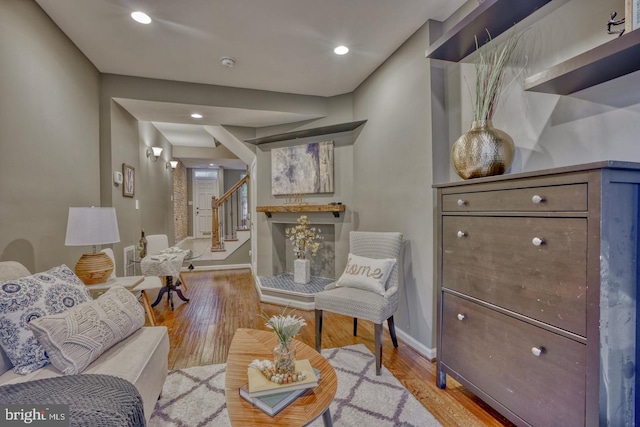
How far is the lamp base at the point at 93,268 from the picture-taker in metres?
2.19

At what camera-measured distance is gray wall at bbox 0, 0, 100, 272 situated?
184cm

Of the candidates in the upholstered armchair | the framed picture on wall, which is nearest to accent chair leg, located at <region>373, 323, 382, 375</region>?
the upholstered armchair

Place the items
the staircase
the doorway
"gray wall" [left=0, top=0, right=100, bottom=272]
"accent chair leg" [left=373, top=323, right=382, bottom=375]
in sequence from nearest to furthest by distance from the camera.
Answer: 1. "gray wall" [left=0, top=0, right=100, bottom=272]
2. "accent chair leg" [left=373, top=323, right=382, bottom=375]
3. the staircase
4. the doorway

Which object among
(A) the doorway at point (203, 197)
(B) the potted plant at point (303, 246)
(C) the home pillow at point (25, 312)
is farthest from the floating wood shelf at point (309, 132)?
(A) the doorway at point (203, 197)

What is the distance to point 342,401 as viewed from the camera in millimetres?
1758

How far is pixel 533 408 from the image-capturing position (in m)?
1.28

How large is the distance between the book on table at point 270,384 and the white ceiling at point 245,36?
7.69 ft

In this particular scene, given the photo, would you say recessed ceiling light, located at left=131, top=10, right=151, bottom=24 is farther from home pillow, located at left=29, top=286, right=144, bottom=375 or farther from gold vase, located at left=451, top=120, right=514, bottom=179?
gold vase, located at left=451, top=120, right=514, bottom=179

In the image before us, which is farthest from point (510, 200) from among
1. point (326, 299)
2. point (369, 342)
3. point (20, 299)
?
point (20, 299)

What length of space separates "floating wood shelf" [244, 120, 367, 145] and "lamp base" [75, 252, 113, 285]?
7.88 ft

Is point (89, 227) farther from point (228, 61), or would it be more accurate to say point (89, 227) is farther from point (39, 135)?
point (228, 61)

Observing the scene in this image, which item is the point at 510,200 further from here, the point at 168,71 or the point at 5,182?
the point at 168,71

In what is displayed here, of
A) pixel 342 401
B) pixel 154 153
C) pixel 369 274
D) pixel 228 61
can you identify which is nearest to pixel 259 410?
pixel 342 401
